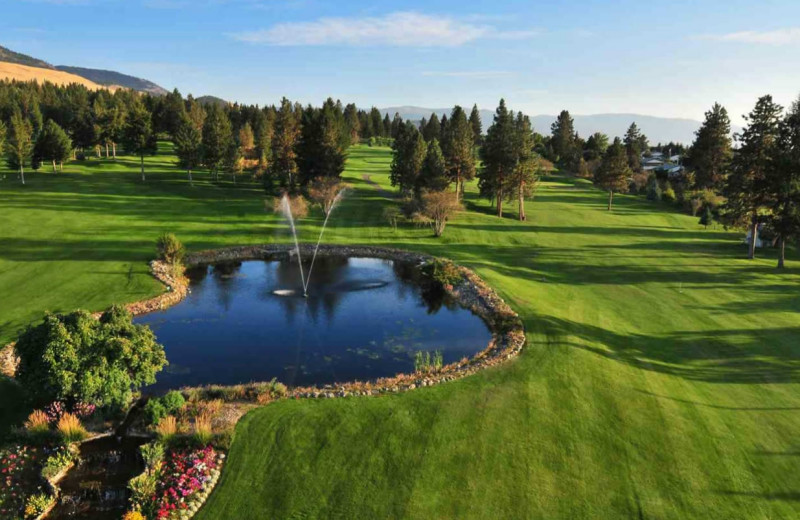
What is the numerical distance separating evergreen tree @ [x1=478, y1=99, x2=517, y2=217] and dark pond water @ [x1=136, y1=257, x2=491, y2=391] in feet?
96.2

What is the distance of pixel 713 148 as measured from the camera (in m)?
84.7

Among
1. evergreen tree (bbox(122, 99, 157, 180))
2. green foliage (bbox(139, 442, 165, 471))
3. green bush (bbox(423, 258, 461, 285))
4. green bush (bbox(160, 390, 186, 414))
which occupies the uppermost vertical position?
evergreen tree (bbox(122, 99, 157, 180))

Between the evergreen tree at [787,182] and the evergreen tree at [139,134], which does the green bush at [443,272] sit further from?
the evergreen tree at [139,134]

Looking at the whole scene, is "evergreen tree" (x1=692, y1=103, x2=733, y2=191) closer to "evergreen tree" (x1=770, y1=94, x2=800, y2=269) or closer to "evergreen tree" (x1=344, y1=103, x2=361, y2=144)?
"evergreen tree" (x1=770, y1=94, x2=800, y2=269)

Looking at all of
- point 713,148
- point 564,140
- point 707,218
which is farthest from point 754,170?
point 564,140

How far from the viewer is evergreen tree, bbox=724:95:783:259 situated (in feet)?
156

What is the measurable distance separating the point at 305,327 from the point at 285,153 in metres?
51.4

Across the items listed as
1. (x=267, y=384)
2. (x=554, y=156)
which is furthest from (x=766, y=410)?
(x=554, y=156)

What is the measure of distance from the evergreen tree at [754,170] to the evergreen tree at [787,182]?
72cm

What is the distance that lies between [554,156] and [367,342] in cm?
12020

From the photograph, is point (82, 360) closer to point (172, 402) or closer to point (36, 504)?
point (172, 402)

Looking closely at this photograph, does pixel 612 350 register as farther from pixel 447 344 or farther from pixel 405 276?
pixel 405 276

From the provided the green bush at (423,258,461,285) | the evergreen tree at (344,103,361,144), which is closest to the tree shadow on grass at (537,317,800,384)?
the green bush at (423,258,461,285)

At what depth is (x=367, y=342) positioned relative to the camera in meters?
29.0
